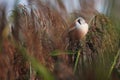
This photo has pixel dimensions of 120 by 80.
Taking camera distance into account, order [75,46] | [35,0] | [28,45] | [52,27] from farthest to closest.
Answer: [75,46]
[52,27]
[35,0]
[28,45]

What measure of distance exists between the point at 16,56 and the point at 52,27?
0.19 m

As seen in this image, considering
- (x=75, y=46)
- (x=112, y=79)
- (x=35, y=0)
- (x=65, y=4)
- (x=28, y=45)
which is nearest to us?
(x=112, y=79)

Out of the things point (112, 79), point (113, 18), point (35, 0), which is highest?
point (35, 0)

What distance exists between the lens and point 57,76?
19.2 inches

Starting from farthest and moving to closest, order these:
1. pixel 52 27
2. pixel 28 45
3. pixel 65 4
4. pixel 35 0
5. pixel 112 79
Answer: pixel 52 27 → pixel 35 0 → pixel 28 45 → pixel 65 4 → pixel 112 79

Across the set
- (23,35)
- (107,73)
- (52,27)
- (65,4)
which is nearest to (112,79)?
(107,73)

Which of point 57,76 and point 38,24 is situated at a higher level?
point 38,24

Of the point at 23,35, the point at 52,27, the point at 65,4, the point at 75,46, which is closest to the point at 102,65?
the point at 65,4

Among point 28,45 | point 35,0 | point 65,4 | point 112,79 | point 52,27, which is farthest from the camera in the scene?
point 52,27

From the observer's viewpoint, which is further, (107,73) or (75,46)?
(75,46)

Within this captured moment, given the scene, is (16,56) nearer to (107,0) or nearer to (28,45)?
(28,45)

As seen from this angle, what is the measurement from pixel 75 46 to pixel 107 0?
863 millimetres

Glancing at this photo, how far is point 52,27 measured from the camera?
3.60ft

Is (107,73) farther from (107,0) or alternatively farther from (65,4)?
(65,4)
